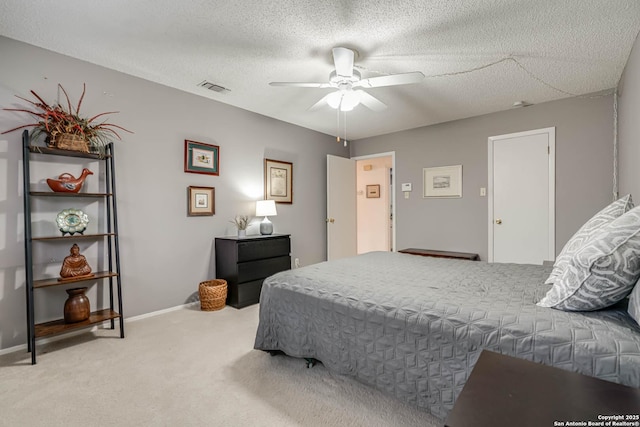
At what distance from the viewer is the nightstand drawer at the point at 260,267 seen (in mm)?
3433

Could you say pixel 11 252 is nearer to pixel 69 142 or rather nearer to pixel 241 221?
pixel 69 142

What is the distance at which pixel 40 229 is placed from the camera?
246 cm

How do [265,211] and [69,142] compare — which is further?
[265,211]

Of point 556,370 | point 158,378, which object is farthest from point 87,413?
point 556,370

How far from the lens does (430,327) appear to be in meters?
1.44

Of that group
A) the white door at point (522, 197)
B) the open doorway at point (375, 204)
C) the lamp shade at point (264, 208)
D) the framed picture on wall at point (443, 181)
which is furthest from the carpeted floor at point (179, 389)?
the open doorway at point (375, 204)

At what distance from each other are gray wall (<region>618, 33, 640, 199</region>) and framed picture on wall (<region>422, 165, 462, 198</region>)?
5.49 ft

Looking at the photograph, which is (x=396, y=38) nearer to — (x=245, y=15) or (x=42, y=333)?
(x=245, y=15)

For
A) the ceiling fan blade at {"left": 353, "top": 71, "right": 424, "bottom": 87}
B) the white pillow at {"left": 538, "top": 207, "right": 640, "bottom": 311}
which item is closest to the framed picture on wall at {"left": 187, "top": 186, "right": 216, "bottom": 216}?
the ceiling fan blade at {"left": 353, "top": 71, "right": 424, "bottom": 87}

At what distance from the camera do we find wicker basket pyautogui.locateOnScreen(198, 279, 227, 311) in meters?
3.26

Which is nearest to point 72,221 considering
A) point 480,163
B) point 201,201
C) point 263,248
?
point 201,201

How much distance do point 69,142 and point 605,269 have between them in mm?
3438

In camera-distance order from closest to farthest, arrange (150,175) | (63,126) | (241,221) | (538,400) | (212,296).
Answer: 1. (538,400)
2. (63,126)
3. (150,175)
4. (212,296)
5. (241,221)

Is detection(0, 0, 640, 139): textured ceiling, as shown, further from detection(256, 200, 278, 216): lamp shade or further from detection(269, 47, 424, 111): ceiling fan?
detection(256, 200, 278, 216): lamp shade
